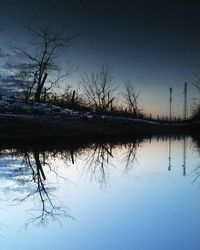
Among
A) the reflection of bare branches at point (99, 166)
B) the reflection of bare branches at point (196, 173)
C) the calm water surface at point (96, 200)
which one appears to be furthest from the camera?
the reflection of bare branches at point (99, 166)

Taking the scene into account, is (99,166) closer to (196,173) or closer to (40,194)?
(196,173)

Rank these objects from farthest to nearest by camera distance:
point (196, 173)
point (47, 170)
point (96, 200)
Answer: point (47, 170) < point (196, 173) < point (96, 200)

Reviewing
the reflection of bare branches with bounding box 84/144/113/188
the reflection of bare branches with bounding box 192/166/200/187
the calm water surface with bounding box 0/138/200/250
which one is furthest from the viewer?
the reflection of bare branches with bounding box 84/144/113/188

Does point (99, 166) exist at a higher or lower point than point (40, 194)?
higher

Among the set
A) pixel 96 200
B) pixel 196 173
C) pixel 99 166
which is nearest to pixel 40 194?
pixel 96 200

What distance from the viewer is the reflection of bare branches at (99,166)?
1044 cm

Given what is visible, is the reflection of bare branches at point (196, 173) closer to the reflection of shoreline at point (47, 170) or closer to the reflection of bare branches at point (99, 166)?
the reflection of shoreline at point (47, 170)

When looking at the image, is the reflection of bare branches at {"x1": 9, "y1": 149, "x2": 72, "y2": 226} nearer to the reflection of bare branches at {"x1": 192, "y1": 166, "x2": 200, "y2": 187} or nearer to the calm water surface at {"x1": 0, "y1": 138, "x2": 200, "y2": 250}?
the calm water surface at {"x1": 0, "y1": 138, "x2": 200, "y2": 250}

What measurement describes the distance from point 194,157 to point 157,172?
15.1 feet

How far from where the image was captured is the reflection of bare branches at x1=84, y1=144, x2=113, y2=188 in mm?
10440

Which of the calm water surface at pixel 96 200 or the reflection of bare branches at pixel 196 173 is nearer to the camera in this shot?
the calm water surface at pixel 96 200

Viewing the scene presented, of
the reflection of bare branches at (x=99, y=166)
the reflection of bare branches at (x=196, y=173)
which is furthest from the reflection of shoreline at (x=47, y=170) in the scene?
the reflection of bare branches at (x=196, y=173)

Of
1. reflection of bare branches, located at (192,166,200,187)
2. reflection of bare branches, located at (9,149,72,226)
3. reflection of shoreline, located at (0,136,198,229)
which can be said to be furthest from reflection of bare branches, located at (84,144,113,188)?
reflection of bare branches, located at (192,166,200,187)

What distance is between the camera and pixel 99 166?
1292cm
